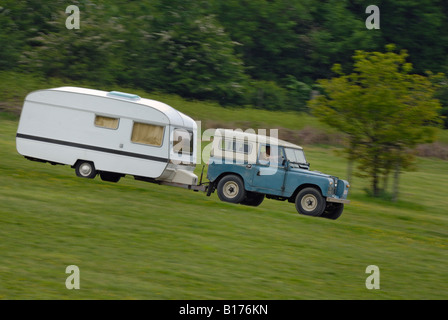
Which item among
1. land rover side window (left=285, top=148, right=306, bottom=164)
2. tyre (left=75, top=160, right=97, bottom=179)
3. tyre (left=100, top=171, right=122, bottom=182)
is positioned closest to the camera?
land rover side window (left=285, top=148, right=306, bottom=164)

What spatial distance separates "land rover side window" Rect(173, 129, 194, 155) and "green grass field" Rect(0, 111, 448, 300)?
1240 mm

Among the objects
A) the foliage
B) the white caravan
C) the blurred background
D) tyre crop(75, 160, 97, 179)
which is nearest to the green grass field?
the blurred background

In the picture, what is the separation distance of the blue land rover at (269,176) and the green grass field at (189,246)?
50cm

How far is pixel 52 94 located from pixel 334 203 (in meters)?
8.39

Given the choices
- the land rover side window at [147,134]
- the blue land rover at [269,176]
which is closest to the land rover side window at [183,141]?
the land rover side window at [147,134]

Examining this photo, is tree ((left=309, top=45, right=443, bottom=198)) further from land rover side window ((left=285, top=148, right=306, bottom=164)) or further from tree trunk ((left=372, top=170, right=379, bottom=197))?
land rover side window ((left=285, top=148, right=306, bottom=164))

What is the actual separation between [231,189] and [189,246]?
6.00 metres

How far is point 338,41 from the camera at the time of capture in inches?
2105

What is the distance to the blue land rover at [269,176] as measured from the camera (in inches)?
728

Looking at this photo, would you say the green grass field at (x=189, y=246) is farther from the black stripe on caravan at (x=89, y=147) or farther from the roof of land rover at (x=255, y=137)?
the roof of land rover at (x=255, y=137)

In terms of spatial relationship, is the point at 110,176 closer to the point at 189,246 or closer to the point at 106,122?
the point at 106,122

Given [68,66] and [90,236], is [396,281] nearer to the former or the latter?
[90,236]

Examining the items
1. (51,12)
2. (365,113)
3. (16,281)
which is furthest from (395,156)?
(51,12)

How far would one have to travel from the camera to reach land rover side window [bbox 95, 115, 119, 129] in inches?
773
